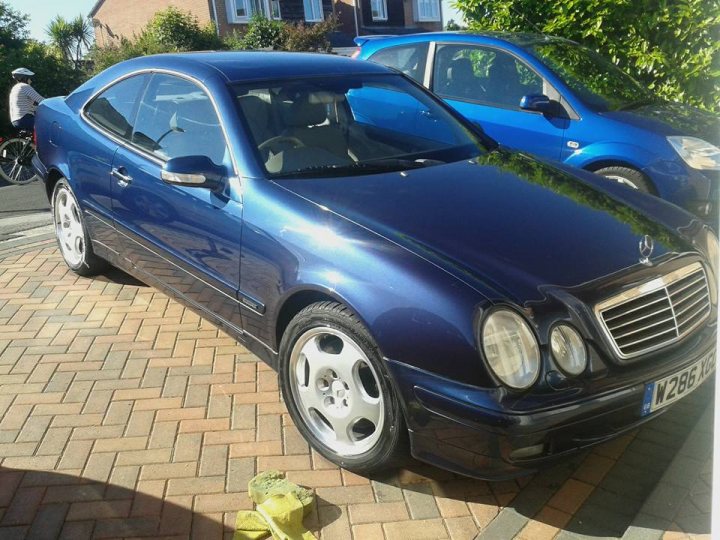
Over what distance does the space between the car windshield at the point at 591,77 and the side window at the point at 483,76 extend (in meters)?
0.21

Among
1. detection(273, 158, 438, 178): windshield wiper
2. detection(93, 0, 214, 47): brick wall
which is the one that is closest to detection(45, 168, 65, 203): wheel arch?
detection(273, 158, 438, 178): windshield wiper

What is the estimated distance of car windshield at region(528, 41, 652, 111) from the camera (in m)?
5.84

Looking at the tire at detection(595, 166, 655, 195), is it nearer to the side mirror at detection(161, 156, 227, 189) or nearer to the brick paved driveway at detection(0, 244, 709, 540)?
the brick paved driveway at detection(0, 244, 709, 540)

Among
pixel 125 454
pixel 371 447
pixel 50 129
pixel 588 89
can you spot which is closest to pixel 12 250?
pixel 50 129

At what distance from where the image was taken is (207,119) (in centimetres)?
370

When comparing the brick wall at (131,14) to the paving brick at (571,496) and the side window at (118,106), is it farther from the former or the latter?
the paving brick at (571,496)

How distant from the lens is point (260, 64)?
3990 mm

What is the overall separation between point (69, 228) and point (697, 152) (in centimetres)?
459

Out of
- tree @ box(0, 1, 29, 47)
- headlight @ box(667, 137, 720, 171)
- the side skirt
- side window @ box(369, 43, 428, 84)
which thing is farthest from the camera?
tree @ box(0, 1, 29, 47)

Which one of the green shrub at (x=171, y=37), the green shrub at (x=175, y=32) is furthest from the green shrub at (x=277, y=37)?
the green shrub at (x=175, y=32)

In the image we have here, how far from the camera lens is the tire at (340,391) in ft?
8.93

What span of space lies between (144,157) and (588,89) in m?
3.69

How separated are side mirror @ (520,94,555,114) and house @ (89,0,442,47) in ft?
114

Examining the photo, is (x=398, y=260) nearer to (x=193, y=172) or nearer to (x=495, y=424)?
(x=495, y=424)
